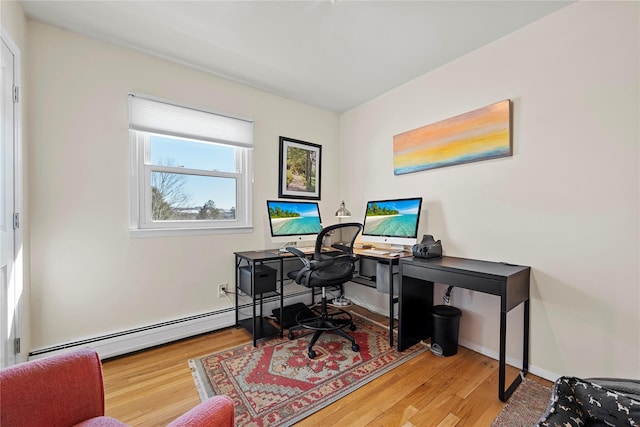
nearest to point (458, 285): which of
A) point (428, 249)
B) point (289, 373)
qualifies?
point (428, 249)

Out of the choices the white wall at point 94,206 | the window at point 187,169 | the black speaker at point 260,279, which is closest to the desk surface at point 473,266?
the black speaker at point 260,279

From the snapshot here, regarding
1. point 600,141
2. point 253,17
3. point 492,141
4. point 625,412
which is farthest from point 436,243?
point 253,17

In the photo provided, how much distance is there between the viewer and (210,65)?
7.95 ft

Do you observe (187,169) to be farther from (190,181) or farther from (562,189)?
(562,189)

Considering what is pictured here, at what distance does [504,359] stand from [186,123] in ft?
9.68

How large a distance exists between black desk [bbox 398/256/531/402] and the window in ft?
5.49

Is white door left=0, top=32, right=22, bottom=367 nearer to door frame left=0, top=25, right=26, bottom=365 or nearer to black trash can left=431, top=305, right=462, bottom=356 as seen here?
door frame left=0, top=25, right=26, bottom=365

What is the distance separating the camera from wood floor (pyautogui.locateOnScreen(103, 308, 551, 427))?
1.49 m

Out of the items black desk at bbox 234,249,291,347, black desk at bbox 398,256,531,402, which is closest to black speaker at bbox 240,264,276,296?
black desk at bbox 234,249,291,347

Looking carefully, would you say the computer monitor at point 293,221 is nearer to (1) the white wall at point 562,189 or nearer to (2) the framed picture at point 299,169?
(2) the framed picture at point 299,169

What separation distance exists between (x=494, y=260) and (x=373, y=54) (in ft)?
6.29

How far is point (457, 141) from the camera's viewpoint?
2.28m

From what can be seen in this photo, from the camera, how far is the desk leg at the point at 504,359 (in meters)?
1.61

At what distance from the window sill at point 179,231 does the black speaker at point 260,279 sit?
41 cm
